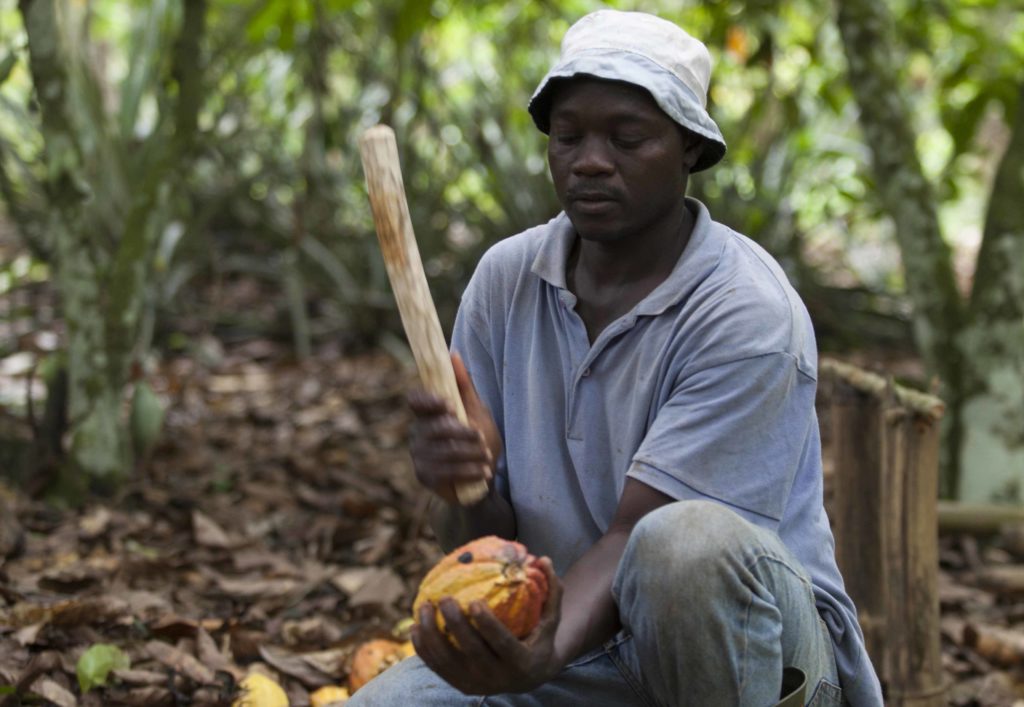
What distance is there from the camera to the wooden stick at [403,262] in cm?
178

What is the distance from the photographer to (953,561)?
3738 mm

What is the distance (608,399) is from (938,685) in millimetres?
1149

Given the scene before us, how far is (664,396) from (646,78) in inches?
18.2

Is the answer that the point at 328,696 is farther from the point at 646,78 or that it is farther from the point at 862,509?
the point at 646,78

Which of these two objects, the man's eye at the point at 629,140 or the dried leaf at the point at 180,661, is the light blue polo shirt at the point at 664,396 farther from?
the dried leaf at the point at 180,661

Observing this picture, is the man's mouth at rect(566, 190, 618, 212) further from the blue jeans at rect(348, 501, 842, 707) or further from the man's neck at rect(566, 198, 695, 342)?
the blue jeans at rect(348, 501, 842, 707)

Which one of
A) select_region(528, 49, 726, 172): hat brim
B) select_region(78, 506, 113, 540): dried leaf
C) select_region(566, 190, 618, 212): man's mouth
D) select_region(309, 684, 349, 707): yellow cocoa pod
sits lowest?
select_region(309, 684, 349, 707): yellow cocoa pod

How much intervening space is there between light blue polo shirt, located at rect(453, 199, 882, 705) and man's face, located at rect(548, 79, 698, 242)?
0.12 m

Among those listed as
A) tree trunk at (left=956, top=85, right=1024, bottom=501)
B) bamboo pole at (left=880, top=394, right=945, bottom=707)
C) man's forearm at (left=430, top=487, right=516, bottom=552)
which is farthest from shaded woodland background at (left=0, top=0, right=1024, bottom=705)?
man's forearm at (left=430, top=487, right=516, bottom=552)

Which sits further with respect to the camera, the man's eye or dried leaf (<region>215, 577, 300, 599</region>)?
dried leaf (<region>215, 577, 300, 599</region>)

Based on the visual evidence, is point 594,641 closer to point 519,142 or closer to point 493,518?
point 493,518

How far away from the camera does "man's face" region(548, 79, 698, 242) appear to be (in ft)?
6.18

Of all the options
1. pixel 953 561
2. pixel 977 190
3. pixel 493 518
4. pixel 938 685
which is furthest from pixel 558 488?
pixel 977 190

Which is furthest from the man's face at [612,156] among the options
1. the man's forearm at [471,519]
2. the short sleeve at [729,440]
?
the man's forearm at [471,519]
